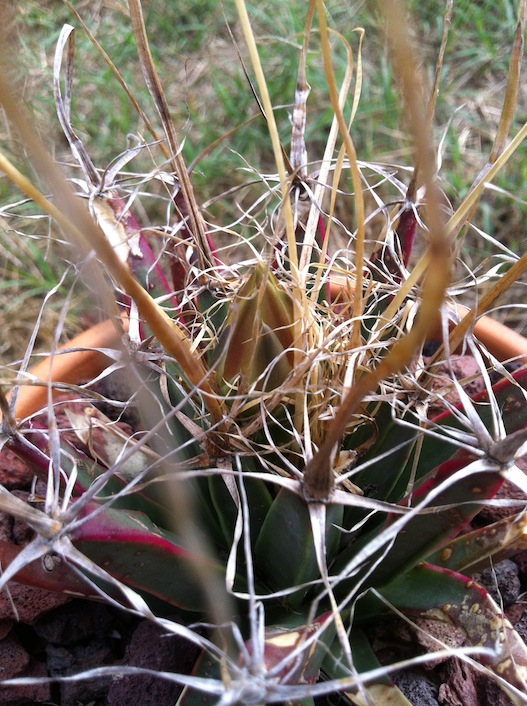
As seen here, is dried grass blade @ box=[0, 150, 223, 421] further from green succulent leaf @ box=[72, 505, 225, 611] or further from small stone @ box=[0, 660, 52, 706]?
small stone @ box=[0, 660, 52, 706]

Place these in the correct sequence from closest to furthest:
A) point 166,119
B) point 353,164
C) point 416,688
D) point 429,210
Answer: point 429,210, point 353,164, point 166,119, point 416,688

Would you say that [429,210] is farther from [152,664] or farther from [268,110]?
[152,664]

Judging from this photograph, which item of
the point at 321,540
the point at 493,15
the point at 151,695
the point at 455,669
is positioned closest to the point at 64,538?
the point at 321,540

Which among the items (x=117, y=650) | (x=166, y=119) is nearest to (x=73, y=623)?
(x=117, y=650)

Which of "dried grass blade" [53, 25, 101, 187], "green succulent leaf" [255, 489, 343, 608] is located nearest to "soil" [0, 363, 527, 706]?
"green succulent leaf" [255, 489, 343, 608]

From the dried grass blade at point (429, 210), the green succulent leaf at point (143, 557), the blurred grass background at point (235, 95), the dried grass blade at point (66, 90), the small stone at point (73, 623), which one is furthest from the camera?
the blurred grass background at point (235, 95)

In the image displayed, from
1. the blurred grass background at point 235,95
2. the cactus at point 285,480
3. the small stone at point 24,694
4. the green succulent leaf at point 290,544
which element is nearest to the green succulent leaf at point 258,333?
the cactus at point 285,480

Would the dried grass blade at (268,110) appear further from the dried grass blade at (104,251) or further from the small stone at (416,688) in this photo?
the small stone at (416,688)
